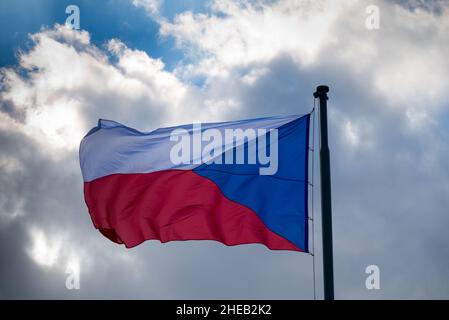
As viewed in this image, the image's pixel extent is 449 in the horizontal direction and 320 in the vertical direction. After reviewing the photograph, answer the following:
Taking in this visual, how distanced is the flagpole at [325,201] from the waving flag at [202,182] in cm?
117

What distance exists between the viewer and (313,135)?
47.9 feet

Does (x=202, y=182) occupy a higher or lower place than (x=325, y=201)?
higher

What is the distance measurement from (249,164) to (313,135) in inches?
66.5

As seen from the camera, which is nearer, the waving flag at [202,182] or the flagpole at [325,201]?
the flagpole at [325,201]

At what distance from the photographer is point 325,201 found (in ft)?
40.9

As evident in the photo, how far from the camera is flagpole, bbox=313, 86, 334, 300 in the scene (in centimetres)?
1174

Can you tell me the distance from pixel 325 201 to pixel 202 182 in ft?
12.1

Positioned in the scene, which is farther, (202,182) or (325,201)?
(202,182)

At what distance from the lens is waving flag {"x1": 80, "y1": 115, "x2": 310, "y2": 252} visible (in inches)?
559

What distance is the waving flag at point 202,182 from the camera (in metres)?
14.2

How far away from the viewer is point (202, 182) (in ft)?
49.5

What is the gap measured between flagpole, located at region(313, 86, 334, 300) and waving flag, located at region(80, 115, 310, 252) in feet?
3.82

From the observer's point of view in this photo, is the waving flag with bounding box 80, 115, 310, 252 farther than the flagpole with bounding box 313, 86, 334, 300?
Yes
